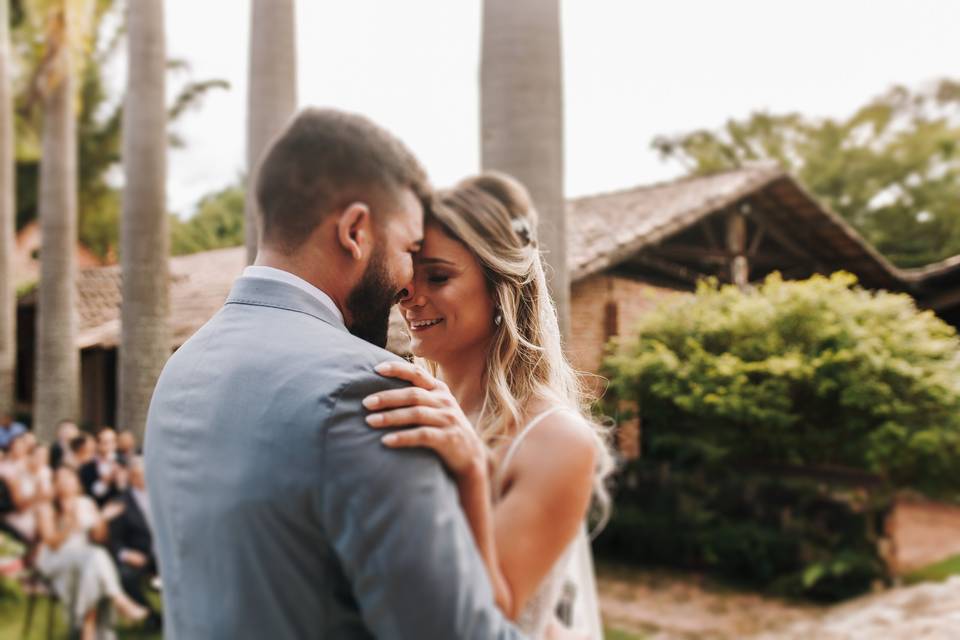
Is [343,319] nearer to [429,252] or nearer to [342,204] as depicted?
[342,204]

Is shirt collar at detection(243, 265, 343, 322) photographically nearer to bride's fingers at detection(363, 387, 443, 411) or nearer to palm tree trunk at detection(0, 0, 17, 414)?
bride's fingers at detection(363, 387, 443, 411)

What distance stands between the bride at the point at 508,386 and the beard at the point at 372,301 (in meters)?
0.19

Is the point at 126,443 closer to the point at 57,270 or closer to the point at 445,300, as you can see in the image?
the point at 57,270

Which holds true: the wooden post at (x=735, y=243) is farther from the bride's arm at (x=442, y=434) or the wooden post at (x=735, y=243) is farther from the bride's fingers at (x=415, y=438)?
the bride's fingers at (x=415, y=438)

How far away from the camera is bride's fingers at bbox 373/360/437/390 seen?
1.36 metres

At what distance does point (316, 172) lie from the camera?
4.84ft

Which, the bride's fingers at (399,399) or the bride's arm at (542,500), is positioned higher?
the bride's fingers at (399,399)

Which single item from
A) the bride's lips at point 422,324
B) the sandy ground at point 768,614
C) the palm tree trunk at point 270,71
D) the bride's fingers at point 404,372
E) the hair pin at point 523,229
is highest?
the palm tree trunk at point 270,71

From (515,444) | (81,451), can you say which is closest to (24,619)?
(81,451)

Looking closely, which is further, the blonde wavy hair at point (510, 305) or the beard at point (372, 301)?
the blonde wavy hair at point (510, 305)

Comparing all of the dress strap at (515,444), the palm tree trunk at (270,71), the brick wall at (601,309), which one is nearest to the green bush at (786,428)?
the brick wall at (601,309)

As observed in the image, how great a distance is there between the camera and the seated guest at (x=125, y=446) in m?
8.10

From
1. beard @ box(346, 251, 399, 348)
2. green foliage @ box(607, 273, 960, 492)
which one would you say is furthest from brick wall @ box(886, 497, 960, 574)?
beard @ box(346, 251, 399, 348)

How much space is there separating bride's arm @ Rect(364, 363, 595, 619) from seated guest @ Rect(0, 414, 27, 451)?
1132cm
